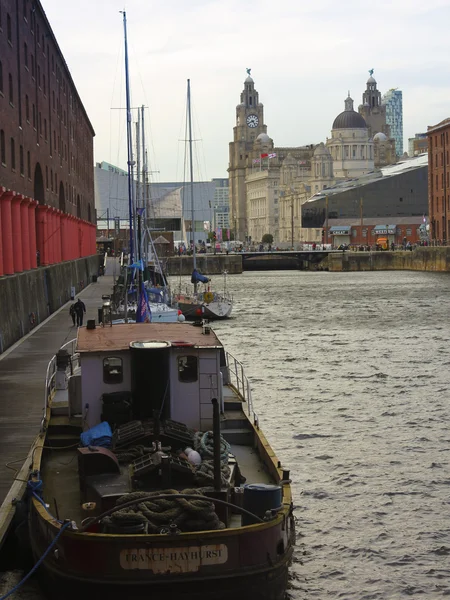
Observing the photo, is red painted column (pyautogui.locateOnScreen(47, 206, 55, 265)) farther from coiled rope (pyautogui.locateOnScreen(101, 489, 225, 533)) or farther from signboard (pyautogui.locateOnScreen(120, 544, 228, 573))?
signboard (pyautogui.locateOnScreen(120, 544, 228, 573))

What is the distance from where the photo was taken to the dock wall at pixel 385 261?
139 metres

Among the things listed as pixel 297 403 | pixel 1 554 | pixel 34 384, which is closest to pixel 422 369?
pixel 297 403

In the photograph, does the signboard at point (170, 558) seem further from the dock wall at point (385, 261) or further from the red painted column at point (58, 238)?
the dock wall at point (385, 261)

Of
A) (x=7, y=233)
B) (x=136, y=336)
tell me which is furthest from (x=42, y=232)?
(x=136, y=336)

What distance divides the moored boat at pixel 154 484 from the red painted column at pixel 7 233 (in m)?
21.4

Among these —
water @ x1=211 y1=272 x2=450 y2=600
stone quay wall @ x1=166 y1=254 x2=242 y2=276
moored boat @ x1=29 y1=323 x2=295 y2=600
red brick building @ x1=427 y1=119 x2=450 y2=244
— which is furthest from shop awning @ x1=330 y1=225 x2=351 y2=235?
moored boat @ x1=29 y1=323 x2=295 y2=600

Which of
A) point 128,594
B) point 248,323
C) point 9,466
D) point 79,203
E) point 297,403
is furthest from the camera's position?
point 79,203

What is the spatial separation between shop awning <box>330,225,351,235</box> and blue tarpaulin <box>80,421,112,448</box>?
17954cm

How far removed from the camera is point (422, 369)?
45.0 metres

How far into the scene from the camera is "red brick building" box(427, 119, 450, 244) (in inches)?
5022

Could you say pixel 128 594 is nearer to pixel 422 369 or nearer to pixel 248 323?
pixel 422 369

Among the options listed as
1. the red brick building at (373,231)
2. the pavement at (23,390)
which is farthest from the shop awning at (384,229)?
the pavement at (23,390)

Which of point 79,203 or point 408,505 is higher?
point 79,203

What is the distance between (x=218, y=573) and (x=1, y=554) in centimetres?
497
